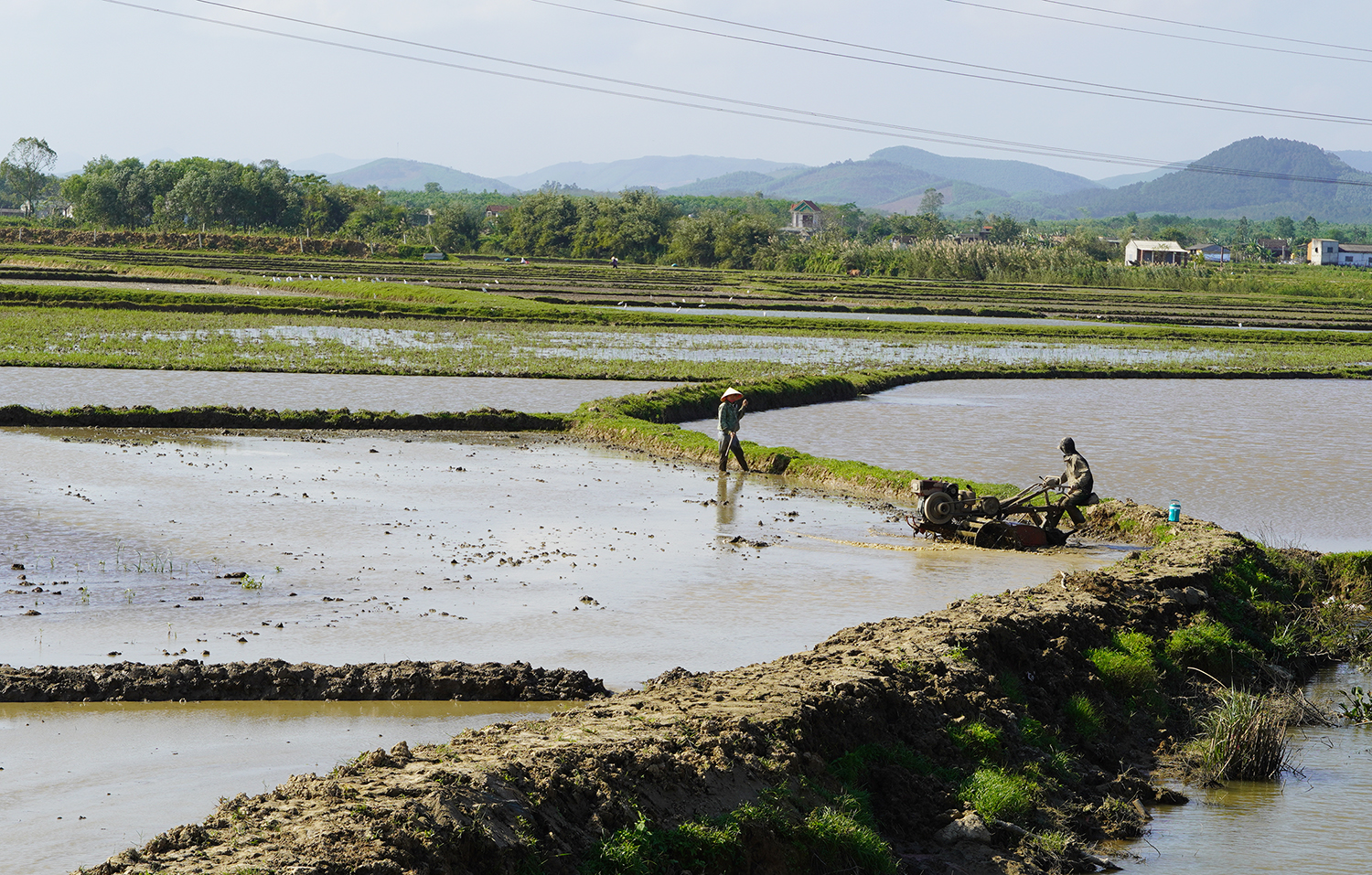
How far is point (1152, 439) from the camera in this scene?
2241 cm

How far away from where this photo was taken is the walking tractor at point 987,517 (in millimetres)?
13883

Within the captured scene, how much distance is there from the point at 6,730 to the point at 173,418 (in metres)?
14.3

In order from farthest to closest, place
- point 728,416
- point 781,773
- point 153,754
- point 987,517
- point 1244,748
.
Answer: point 728,416
point 987,517
point 1244,748
point 153,754
point 781,773

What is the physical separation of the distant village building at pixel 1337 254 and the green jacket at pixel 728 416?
505 ft

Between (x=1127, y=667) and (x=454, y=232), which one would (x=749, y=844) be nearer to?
(x=1127, y=667)

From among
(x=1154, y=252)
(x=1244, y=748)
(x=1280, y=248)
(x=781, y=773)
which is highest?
(x=1280, y=248)

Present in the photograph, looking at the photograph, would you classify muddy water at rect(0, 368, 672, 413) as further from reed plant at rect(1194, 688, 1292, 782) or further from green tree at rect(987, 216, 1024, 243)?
green tree at rect(987, 216, 1024, 243)

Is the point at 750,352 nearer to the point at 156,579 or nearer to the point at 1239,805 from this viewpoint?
the point at 156,579

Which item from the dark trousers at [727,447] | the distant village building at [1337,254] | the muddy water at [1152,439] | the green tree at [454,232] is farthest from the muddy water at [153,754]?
the distant village building at [1337,254]

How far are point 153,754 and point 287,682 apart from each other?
1185 millimetres

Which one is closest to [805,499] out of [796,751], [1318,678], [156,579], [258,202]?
[1318,678]

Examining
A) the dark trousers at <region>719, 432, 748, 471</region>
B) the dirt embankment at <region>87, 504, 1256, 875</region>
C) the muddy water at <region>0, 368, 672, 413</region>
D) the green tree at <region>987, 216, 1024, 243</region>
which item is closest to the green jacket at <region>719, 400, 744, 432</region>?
the dark trousers at <region>719, 432, 748, 471</region>

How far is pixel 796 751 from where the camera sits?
692cm

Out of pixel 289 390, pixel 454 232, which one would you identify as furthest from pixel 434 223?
pixel 289 390
